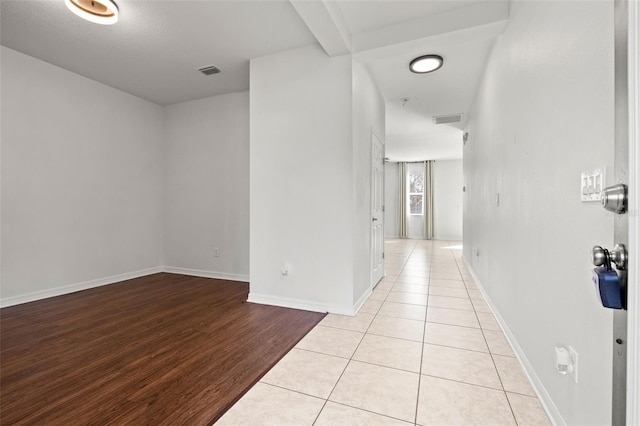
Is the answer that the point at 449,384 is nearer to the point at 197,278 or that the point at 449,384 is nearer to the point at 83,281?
the point at 197,278

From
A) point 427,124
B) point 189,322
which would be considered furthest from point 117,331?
point 427,124

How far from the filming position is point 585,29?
1081 mm

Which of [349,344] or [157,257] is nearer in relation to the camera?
[349,344]

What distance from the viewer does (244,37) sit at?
288 cm

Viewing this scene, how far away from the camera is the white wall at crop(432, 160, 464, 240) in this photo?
374 inches

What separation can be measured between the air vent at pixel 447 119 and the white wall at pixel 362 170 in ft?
6.59

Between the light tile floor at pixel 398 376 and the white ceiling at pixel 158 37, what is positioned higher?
the white ceiling at pixel 158 37

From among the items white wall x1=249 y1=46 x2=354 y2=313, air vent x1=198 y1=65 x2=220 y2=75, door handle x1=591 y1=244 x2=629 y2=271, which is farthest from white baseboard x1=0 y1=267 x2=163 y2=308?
door handle x1=591 y1=244 x2=629 y2=271

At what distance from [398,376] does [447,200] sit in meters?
8.90

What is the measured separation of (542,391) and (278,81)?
3382mm

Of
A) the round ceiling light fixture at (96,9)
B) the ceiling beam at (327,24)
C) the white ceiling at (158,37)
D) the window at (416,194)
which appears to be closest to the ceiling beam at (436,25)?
the ceiling beam at (327,24)

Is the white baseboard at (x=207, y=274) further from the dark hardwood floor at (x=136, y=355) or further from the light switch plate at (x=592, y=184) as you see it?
the light switch plate at (x=592, y=184)

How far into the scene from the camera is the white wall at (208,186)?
14.2 feet
